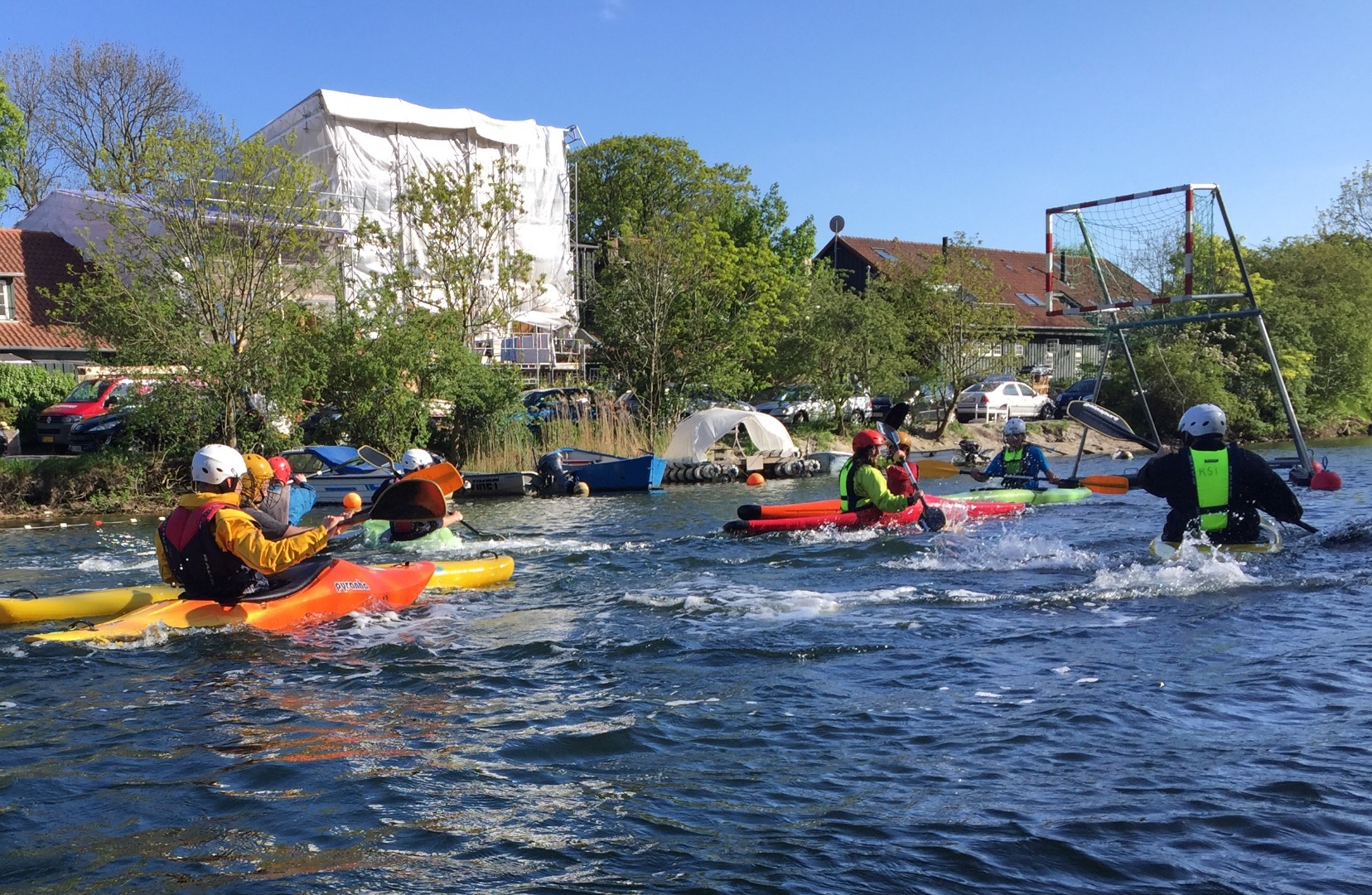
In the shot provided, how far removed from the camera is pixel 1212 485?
31.8ft

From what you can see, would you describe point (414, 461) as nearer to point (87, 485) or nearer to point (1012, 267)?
point (87, 485)

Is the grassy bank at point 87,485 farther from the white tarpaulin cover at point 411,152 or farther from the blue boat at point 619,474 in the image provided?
the white tarpaulin cover at point 411,152

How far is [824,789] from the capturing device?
5.35 meters

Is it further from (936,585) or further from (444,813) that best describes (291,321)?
(444,813)

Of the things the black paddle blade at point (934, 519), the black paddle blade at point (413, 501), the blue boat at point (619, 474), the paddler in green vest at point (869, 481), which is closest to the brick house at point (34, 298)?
the blue boat at point (619, 474)

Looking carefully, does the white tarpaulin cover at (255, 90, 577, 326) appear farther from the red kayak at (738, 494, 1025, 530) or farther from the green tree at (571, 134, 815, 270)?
the red kayak at (738, 494, 1025, 530)

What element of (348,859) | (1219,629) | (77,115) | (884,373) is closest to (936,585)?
(1219,629)

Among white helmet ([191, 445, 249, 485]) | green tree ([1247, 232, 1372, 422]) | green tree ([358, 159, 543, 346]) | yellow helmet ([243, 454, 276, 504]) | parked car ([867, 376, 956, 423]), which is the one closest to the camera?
white helmet ([191, 445, 249, 485])

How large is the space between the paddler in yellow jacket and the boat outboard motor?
44.4 ft

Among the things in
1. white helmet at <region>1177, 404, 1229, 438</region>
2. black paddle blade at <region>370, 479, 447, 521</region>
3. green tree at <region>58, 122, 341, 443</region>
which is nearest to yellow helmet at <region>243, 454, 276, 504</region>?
black paddle blade at <region>370, 479, 447, 521</region>

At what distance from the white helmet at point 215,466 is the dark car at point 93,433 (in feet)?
49.4

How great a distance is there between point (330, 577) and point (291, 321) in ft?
44.9

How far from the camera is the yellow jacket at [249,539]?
8297mm

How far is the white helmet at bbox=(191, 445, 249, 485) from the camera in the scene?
27.0 ft
